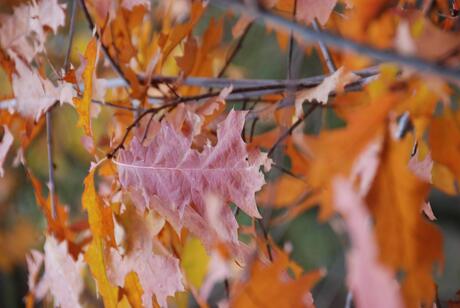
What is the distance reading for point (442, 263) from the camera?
9.9 inches

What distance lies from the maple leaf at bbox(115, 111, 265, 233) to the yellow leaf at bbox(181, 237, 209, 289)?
26cm

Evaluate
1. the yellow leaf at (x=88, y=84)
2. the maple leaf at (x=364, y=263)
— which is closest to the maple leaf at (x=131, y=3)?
the yellow leaf at (x=88, y=84)

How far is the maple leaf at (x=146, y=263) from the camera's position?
1.25 ft

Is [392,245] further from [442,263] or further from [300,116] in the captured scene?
[300,116]

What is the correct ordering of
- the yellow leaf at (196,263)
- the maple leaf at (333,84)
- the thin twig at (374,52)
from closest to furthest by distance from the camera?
1. the thin twig at (374,52)
2. the maple leaf at (333,84)
3. the yellow leaf at (196,263)

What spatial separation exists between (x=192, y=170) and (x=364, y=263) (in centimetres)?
19

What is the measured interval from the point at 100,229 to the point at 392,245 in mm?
210

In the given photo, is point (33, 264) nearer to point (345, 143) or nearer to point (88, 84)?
A: point (88, 84)

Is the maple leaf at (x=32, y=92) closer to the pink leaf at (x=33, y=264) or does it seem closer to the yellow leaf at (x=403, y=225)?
the pink leaf at (x=33, y=264)

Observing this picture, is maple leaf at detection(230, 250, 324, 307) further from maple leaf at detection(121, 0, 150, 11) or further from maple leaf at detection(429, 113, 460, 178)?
maple leaf at detection(121, 0, 150, 11)

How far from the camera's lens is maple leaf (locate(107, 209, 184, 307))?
38 centimetres

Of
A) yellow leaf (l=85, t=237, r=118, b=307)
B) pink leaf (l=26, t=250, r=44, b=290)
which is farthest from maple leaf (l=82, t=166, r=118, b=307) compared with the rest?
pink leaf (l=26, t=250, r=44, b=290)

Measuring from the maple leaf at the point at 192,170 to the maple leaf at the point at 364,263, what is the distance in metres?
0.16

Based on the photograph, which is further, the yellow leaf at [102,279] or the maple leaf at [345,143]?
the yellow leaf at [102,279]
